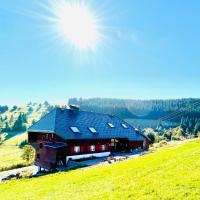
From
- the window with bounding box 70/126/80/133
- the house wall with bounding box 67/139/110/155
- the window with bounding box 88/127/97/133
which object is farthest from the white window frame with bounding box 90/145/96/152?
the window with bounding box 70/126/80/133

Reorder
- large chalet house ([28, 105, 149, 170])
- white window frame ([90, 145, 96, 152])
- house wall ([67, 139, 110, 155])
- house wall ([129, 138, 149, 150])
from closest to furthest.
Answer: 1. large chalet house ([28, 105, 149, 170])
2. house wall ([67, 139, 110, 155])
3. white window frame ([90, 145, 96, 152])
4. house wall ([129, 138, 149, 150])

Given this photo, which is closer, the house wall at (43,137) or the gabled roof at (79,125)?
the gabled roof at (79,125)

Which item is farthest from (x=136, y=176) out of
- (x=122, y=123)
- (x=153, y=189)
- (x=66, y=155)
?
(x=122, y=123)

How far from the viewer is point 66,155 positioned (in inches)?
1763

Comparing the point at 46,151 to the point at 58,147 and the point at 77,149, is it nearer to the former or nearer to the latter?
the point at 58,147

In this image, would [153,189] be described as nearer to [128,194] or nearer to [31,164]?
[128,194]

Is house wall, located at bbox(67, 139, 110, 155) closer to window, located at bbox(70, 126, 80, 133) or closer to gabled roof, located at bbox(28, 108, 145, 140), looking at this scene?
gabled roof, located at bbox(28, 108, 145, 140)

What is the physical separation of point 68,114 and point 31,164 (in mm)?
12052

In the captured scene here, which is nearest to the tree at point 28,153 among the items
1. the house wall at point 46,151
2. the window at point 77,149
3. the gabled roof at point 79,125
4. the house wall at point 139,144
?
the house wall at point 46,151

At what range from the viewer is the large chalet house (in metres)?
44.7

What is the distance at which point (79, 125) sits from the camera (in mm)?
49406

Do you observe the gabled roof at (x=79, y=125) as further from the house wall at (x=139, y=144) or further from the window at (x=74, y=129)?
the house wall at (x=139, y=144)

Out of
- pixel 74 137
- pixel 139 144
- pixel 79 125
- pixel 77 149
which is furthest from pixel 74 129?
pixel 139 144

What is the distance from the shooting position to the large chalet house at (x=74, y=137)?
44688 mm
